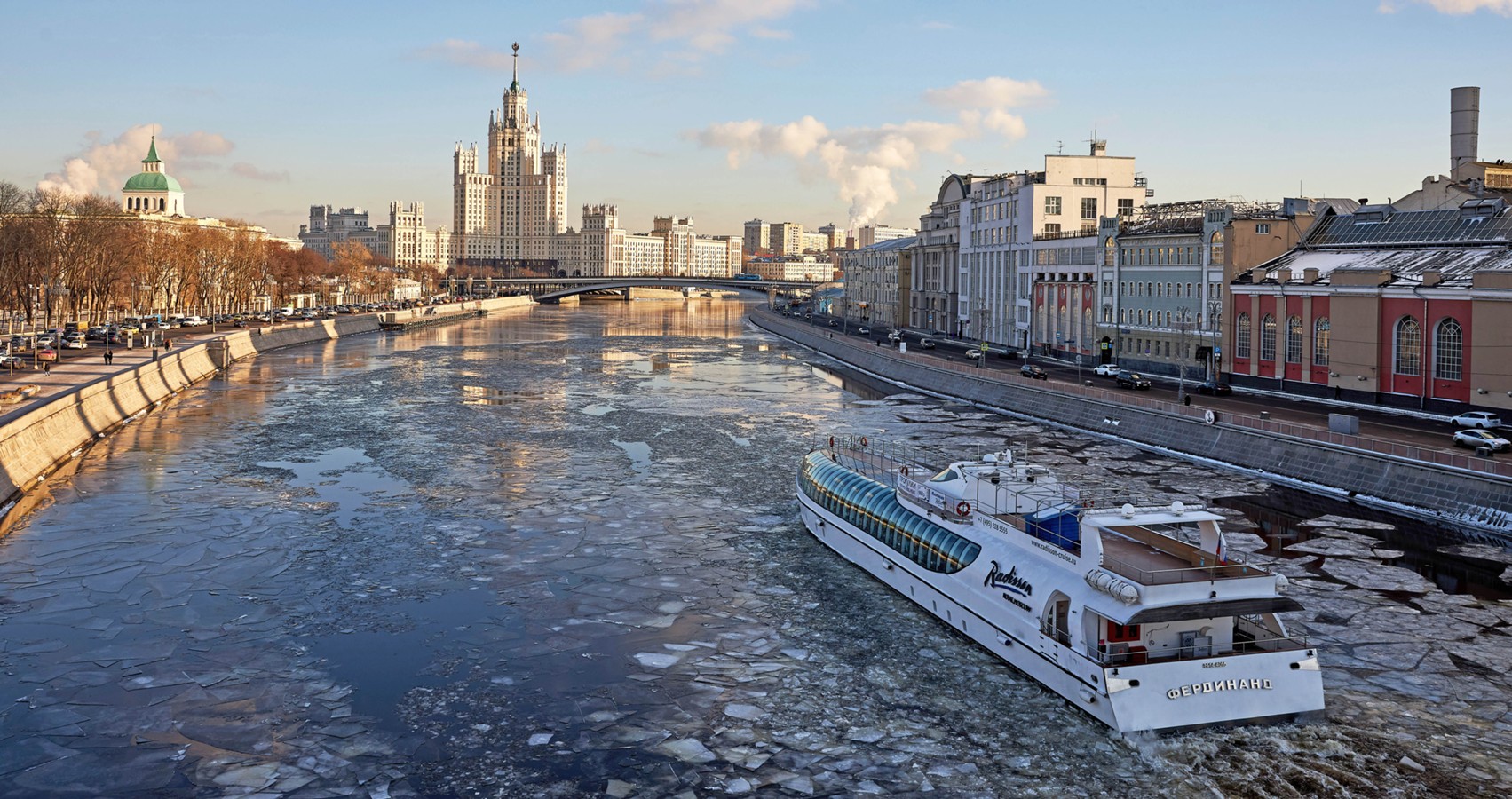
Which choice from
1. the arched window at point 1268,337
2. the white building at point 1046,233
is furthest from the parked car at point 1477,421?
the white building at point 1046,233

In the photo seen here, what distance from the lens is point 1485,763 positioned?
19969 mm

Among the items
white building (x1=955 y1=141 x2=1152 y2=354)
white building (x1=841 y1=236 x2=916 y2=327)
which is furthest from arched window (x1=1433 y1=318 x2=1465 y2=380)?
white building (x1=841 y1=236 x2=916 y2=327)

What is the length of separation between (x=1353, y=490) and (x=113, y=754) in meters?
37.5

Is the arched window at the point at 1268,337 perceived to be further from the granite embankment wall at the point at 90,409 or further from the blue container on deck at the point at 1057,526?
the granite embankment wall at the point at 90,409

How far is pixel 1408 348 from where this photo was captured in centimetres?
5434

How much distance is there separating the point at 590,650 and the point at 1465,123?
7441 centimetres

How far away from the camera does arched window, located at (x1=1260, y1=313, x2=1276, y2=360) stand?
63.7 meters

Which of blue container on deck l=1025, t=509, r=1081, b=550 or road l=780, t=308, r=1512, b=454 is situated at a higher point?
road l=780, t=308, r=1512, b=454

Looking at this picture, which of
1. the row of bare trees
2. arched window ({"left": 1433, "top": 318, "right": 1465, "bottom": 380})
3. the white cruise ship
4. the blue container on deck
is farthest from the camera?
the row of bare trees

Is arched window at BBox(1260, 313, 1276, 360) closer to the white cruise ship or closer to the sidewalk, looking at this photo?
the white cruise ship

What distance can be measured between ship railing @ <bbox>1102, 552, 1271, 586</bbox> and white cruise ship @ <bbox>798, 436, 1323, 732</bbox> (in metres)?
0.03

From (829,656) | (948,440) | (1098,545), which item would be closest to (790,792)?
(829,656)

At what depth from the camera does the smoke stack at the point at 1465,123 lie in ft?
255

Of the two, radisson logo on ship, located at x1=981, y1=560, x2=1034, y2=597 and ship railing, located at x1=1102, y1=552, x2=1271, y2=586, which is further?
radisson logo on ship, located at x1=981, y1=560, x2=1034, y2=597
